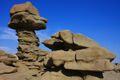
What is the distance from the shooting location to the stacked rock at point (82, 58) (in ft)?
67.9

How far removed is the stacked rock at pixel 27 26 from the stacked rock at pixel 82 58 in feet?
42.2

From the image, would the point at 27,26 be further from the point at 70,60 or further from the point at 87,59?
the point at 87,59

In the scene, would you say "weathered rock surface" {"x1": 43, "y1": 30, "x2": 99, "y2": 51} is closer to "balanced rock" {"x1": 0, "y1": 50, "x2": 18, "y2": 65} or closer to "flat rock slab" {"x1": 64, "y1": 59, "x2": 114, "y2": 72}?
"flat rock slab" {"x1": 64, "y1": 59, "x2": 114, "y2": 72}

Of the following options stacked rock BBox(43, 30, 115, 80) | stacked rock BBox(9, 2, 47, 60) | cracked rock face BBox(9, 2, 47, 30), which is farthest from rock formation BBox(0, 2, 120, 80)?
cracked rock face BBox(9, 2, 47, 30)

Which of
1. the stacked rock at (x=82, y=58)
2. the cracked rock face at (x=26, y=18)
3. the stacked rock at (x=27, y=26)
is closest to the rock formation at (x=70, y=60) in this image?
the stacked rock at (x=82, y=58)

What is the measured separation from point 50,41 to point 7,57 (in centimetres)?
669

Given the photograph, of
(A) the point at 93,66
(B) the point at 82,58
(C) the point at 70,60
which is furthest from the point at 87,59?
(C) the point at 70,60

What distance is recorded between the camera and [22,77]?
24.1 meters

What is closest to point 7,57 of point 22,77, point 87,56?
point 22,77

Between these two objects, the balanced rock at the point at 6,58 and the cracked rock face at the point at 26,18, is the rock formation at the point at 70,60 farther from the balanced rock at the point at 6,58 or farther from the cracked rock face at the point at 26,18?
the cracked rock face at the point at 26,18

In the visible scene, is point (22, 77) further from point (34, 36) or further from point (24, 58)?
point (34, 36)

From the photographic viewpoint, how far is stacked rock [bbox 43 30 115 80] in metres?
→ 20.7

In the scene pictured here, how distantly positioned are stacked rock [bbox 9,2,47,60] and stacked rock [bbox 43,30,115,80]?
12865 mm

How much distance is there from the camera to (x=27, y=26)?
36281 mm
